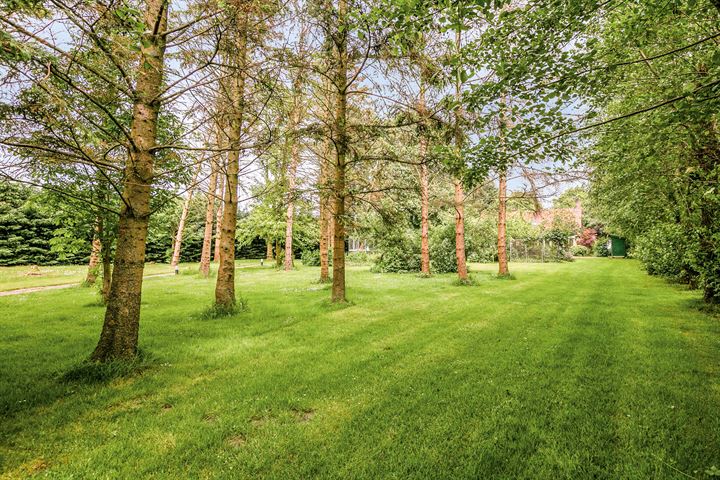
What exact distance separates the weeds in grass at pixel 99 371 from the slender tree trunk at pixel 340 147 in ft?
17.8

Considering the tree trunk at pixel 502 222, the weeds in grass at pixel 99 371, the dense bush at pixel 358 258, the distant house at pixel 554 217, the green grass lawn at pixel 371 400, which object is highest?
the distant house at pixel 554 217

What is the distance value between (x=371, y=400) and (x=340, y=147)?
20.4 ft

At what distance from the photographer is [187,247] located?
33.4 metres

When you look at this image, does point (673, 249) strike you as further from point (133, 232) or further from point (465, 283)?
point (133, 232)

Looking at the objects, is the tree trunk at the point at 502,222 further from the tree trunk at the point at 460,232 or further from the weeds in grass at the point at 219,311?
the weeds in grass at the point at 219,311

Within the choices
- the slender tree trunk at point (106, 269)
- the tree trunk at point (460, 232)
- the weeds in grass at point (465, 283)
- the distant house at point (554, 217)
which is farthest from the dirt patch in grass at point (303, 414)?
the distant house at point (554, 217)

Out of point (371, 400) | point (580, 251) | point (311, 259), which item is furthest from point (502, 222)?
point (580, 251)

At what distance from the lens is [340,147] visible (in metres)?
8.26

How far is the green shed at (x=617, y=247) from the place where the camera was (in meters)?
37.5

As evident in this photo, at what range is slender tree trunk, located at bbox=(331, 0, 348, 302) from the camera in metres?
8.00

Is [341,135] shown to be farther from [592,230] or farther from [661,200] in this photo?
[592,230]

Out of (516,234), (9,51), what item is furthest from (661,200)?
(516,234)

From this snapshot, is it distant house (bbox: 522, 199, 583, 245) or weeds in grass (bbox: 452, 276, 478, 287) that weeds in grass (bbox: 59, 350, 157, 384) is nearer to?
weeds in grass (bbox: 452, 276, 478, 287)

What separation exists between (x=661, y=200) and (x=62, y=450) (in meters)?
15.9
